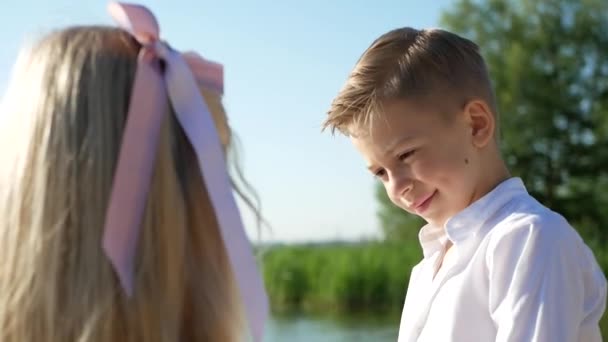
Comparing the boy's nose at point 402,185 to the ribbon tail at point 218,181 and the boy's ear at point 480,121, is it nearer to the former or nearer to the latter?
the boy's ear at point 480,121

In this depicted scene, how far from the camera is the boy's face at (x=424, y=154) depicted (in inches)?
72.9

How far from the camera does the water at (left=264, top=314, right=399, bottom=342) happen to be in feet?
36.1

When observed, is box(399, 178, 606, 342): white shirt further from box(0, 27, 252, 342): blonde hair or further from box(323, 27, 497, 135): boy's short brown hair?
box(0, 27, 252, 342): blonde hair

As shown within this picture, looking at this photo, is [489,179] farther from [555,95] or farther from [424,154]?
[555,95]

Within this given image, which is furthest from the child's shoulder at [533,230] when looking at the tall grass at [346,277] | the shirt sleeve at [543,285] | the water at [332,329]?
the tall grass at [346,277]

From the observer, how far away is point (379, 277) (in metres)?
13.0

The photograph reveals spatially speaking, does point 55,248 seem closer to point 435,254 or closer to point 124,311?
point 124,311

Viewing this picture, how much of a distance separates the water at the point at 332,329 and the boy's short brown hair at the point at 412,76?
341 inches

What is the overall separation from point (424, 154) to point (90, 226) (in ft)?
3.19

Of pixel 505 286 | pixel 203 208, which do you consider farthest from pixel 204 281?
pixel 505 286

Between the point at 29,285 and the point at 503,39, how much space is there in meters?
19.6

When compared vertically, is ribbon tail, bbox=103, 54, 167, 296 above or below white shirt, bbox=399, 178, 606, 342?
above

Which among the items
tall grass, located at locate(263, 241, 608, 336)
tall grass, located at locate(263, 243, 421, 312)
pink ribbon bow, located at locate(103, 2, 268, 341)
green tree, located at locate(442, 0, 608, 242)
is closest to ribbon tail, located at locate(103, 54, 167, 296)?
pink ribbon bow, located at locate(103, 2, 268, 341)

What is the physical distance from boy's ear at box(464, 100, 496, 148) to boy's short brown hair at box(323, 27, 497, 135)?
0.07 feet
